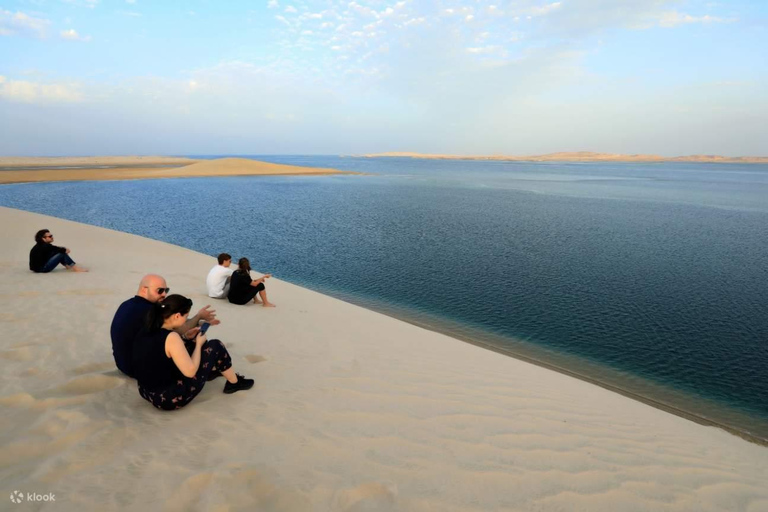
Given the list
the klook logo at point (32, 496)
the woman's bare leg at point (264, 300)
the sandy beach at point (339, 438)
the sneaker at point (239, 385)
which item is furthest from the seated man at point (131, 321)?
the woman's bare leg at point (264, 300)

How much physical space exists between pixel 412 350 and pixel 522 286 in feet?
28.0

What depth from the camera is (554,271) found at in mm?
16578

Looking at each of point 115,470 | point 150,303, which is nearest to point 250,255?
point 150,303

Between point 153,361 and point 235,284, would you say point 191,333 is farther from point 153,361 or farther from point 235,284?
point 235,284

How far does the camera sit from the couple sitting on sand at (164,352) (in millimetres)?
3867

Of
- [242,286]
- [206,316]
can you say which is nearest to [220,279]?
[242,286]

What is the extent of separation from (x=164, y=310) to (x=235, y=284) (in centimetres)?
498

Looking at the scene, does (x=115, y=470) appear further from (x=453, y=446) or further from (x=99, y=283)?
(x=99, y=283)

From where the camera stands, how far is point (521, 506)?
329 centimetres

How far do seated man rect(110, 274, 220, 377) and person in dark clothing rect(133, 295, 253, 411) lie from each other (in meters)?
0.39

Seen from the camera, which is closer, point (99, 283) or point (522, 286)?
point (99, 283)

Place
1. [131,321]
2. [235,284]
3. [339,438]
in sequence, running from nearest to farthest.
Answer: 1. [339,438]
2. [131,321]
3. [235,284]

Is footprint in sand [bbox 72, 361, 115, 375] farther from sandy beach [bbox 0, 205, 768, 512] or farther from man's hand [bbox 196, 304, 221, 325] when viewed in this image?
man's hand [bbox 196, 304, 221, 325]

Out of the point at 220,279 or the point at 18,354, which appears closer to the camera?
the point at 18,354
